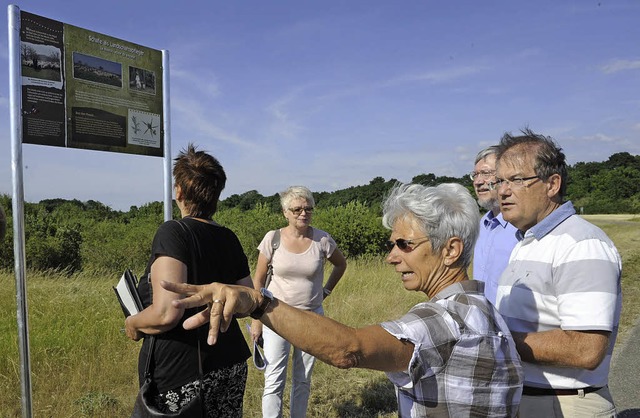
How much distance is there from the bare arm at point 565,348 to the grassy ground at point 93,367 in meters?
2.82

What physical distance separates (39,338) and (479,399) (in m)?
5.28

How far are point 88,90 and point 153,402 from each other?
232 cm

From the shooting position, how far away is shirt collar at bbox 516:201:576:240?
2.11m

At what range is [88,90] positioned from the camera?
368 cm

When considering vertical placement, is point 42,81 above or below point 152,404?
above

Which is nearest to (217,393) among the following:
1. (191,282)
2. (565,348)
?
(191,282)

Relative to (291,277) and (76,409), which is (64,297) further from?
(291,277)

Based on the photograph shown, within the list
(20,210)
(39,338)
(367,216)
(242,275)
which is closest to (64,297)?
(39,338)

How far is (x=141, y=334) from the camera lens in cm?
249

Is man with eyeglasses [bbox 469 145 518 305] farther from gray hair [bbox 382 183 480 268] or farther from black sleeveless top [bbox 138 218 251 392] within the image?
black sleeveless top [bbox 138 218 251 392]

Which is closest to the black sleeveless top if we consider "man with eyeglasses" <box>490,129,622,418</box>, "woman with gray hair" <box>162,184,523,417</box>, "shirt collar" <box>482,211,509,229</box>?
"woman with gray hair" <box>162,184,523,417</box>

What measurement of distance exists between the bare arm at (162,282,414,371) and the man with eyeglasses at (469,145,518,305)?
172cm

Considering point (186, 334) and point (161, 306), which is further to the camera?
point (186, 334)

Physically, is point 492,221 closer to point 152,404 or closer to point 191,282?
point 191,282
